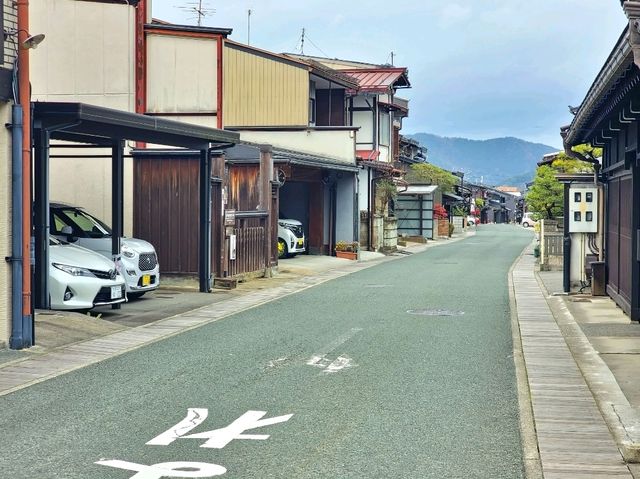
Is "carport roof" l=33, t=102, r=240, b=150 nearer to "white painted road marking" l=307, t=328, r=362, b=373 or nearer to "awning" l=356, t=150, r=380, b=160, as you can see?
"white painted road marking" l=307, t=328, r=362, b=373

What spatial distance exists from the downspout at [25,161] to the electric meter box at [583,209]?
42.6ft

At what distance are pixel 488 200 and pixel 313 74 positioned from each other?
101m

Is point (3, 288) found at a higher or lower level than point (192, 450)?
higher

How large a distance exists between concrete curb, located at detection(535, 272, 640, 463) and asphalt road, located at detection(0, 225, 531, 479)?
0.85m

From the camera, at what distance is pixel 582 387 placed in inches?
371

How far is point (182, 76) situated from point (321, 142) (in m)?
8.39

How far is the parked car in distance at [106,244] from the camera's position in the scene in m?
17.2

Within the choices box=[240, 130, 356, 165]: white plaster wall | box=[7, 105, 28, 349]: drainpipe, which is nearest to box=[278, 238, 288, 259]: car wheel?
box=[240, 130, 356, 165]: white plaster wall

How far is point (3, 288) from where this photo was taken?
11.4 meters

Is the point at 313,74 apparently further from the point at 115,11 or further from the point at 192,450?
the point at 192,450

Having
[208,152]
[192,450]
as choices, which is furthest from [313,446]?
[208,152]

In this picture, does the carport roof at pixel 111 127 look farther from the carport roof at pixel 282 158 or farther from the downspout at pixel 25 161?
the carport roof at pixel 282 158

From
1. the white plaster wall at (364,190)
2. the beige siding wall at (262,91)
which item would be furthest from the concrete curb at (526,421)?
the white plaster wall at (364,190)

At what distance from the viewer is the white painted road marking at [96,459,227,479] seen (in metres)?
6.11
